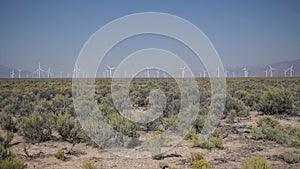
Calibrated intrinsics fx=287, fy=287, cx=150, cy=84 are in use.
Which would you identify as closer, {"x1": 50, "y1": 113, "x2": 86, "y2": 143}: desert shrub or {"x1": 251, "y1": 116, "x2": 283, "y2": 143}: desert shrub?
{"x1": 251, "y1": 116, "x2": 283, "y2": 143}: desert shrub

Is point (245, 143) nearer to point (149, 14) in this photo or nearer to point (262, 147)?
point (262, 147)

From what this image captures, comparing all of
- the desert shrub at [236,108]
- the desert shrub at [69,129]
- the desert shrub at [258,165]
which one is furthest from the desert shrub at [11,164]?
the desert shrub at [236,108]

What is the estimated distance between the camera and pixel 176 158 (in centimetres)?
855

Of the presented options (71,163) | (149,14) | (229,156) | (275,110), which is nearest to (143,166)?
(71,163)

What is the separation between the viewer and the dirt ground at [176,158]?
7.91 m

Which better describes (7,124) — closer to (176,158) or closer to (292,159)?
(176,158)

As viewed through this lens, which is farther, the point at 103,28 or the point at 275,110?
the point at 275,110

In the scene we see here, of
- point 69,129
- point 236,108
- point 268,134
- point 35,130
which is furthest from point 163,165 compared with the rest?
point 236,108

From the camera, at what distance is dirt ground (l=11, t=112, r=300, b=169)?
791 centimetres

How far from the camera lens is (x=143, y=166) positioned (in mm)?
7840

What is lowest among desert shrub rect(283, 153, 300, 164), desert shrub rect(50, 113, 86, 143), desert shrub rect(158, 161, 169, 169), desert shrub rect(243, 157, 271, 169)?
desert shrub rect(158, 161, 169, 169)

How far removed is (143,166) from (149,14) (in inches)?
195

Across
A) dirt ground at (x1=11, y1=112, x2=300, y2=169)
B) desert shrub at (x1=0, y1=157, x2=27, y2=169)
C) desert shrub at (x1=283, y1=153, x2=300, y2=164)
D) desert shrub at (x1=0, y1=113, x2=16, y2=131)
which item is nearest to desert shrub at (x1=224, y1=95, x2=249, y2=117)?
dirt ground at (x1=11, y1=112, x2=300, y2=169)

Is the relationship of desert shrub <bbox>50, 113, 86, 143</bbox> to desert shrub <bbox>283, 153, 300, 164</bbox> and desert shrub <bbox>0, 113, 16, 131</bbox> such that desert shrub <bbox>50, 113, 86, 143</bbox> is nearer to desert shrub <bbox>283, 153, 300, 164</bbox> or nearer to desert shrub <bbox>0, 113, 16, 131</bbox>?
desert shrub <bbox>0, 113, 16, 131</bbox>
